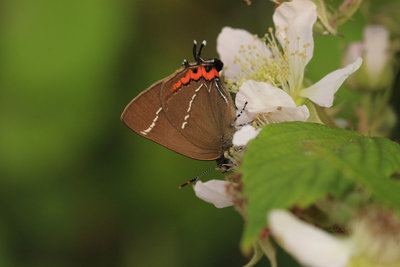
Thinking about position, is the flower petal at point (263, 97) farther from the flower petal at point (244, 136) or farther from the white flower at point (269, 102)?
the flower petal at point (244, 136)

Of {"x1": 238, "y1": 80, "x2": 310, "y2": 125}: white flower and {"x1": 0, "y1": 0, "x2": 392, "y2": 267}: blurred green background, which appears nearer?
{"x1": 238, "y1": 80, "x2": 310, "y2": 125}: white flower

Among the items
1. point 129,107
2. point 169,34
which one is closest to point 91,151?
point 169,34

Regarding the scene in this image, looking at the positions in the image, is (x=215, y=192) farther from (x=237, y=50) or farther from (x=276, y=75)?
(x=237, y=50)

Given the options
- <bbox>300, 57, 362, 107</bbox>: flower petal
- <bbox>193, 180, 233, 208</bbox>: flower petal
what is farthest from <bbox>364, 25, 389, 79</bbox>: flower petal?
<bbox>193, 180, 233, 208</bbox>: flower petal

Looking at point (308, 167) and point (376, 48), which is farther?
point (376, 48)

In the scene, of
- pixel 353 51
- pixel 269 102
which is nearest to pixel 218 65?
pixel 269 102

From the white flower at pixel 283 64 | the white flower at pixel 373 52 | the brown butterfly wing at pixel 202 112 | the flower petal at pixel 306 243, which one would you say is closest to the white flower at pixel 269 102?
the white flower at pixel 283 64

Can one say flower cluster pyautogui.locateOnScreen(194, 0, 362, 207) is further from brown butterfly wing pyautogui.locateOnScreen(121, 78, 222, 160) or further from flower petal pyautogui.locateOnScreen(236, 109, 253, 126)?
brown butterfly wing pyautogui.locateOnScreen(121, 78, 222, 160)
